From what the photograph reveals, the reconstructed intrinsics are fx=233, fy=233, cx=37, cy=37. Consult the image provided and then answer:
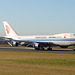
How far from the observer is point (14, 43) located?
240 ft

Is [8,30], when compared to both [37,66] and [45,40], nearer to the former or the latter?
[45,40]

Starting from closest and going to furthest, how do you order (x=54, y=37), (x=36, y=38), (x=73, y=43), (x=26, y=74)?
(x=26, y=74)
(x=73, y=43)
(x=54, y=37)
(x=36, y=38)

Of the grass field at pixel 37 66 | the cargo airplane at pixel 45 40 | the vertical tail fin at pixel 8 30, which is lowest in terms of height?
the grass field at pixel 37 66

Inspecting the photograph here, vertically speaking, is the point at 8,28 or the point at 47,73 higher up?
the point at 8,28

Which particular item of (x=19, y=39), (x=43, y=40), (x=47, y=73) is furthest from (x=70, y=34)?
(x=47, y=73)

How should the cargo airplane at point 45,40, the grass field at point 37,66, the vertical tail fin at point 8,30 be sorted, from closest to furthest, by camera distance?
the grass field at point 37,66 → the cargo airplane at point 45,40 → the vertical tail fin at point 8,30

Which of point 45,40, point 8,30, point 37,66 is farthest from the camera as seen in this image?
point 8,30

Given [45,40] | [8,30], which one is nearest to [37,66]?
[45,40]

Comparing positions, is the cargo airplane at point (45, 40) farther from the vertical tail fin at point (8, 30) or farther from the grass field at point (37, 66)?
the grass field at point (37, 66)

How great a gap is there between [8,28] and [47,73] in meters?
63.0

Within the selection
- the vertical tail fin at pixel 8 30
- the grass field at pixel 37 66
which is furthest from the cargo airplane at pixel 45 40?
the grass field at pixel 37 66

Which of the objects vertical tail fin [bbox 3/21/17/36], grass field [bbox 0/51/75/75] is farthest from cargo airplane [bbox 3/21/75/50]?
grass field [bbox 0/51/75/75]

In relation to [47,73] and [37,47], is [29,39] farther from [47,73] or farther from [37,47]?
[47,73]

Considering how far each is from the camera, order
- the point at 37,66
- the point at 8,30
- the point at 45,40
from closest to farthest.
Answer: the point at 37,66 < the point at 45,40 < the point at 8,30
